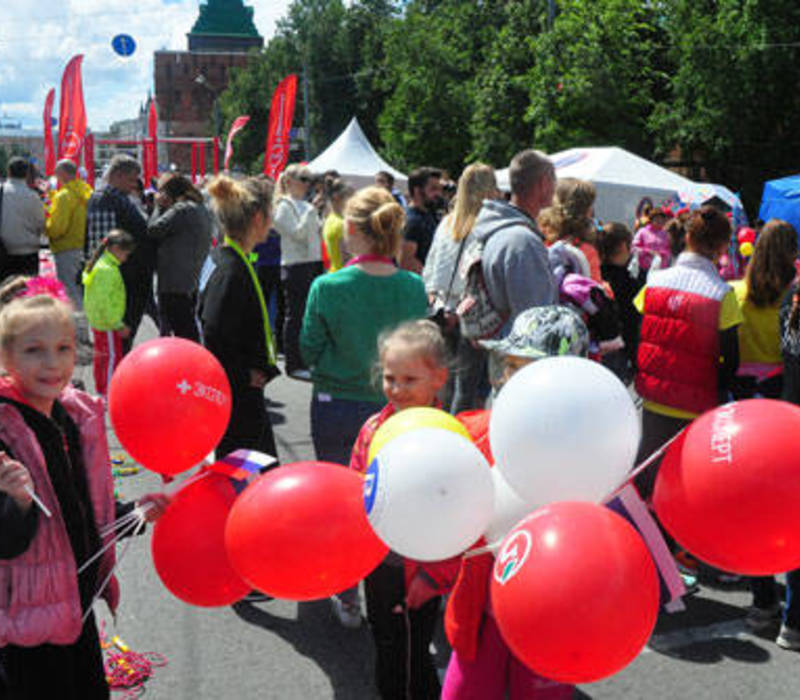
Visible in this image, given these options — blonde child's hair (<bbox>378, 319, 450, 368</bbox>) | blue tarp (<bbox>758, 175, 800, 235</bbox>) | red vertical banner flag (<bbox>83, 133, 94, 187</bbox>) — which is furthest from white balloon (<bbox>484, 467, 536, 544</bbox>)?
red vertical banner flag (<bbox>83, 133, 94, 187</bbox>)

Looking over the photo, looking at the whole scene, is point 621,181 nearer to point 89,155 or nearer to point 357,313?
point 357,313

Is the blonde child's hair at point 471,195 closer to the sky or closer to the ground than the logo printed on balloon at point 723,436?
closer to the sky

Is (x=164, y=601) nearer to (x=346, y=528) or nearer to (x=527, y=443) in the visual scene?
(x=346, y=528)

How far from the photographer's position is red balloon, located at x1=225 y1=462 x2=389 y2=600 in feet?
6.57

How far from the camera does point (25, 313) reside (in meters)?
2.28

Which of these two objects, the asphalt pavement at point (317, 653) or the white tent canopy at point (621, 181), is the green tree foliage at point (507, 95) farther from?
the asphalt pavement at point (317, 653)

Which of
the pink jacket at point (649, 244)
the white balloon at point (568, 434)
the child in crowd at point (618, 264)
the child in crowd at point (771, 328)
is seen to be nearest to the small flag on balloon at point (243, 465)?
the white balloon at point (568, 434)

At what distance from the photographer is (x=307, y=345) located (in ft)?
12.1

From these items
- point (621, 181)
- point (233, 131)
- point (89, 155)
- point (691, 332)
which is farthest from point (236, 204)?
point (89, 155)

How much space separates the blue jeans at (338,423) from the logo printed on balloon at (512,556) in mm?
1846

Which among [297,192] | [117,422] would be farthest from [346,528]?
[297,192]

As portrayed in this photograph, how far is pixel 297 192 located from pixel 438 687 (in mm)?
5997

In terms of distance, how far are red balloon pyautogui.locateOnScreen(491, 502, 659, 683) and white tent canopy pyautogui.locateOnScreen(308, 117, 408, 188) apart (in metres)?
17.3

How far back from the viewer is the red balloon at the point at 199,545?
90.2 inches
